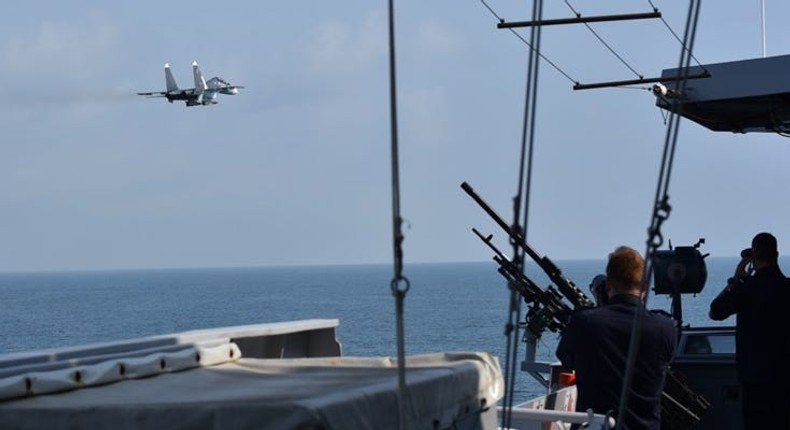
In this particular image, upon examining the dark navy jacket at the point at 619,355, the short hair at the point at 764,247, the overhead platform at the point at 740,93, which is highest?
the overhead platform at the point at 740,93

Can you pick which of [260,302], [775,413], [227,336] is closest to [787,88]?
[775,413]

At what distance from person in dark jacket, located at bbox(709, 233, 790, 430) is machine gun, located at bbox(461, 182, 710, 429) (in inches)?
54.7

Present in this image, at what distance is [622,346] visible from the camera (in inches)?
269

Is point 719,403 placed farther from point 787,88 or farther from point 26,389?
point 26,389

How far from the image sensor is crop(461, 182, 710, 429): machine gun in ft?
33.8

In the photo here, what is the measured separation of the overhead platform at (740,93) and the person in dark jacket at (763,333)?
4.48 feet

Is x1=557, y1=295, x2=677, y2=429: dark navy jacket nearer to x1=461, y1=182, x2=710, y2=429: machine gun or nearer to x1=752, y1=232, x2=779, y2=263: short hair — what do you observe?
x1=752, y1=232, x2=779, y2=263: short hair

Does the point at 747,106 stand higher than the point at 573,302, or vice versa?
the point at 747,106

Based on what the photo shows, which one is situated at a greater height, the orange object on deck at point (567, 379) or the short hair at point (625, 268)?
the short hair at point (625, 268)

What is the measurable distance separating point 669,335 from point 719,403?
432cm

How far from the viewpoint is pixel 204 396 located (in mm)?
4387

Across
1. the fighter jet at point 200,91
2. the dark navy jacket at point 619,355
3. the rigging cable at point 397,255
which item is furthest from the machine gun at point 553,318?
the fighter jet at point 200,91

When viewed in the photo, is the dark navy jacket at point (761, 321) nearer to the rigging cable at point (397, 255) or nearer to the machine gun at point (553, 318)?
the machine gun at point (553, 318)

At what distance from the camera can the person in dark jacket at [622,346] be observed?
6.81 metres
